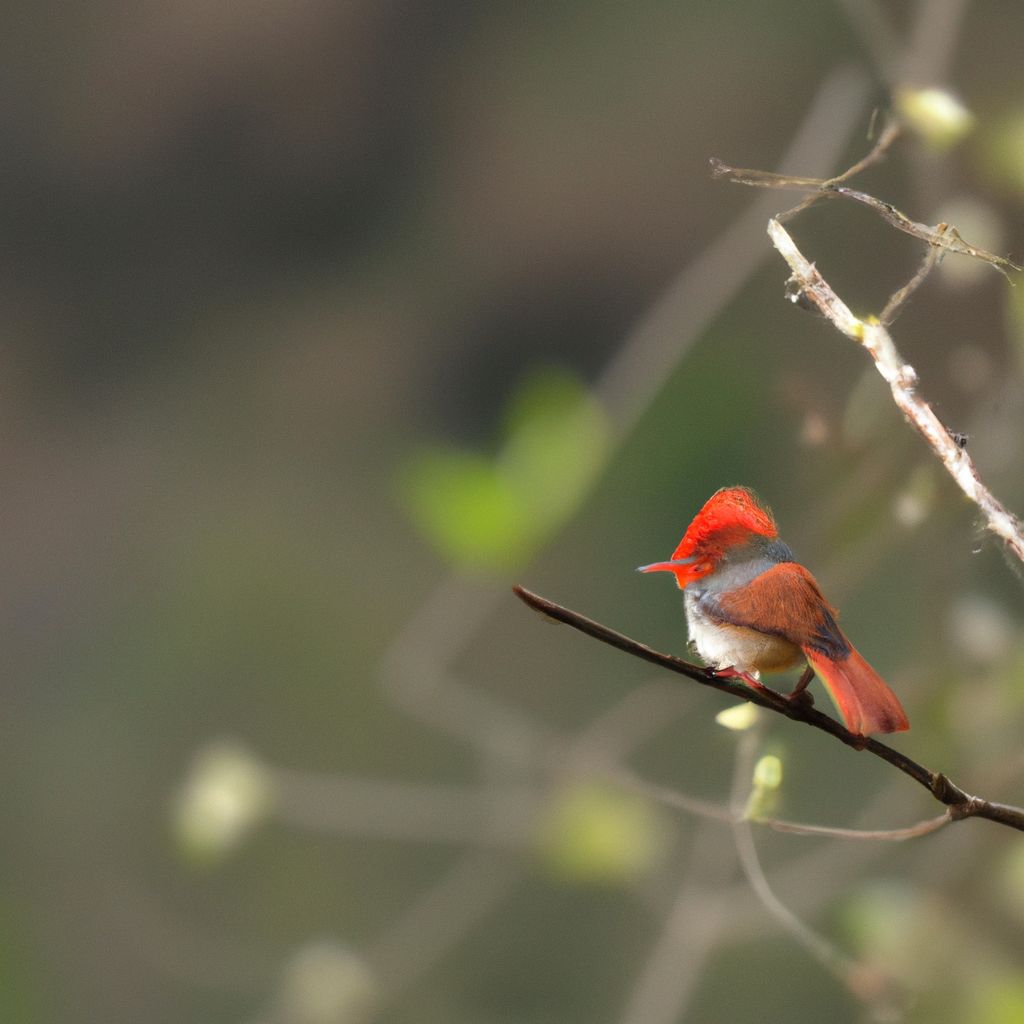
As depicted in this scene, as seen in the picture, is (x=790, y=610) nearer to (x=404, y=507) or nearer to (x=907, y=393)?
(x=907, y=393)

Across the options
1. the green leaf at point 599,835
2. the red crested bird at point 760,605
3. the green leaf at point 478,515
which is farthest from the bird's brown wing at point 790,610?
the green leaf at point 599,835

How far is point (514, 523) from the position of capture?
1.82 feet

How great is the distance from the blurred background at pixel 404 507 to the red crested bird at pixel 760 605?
39cm

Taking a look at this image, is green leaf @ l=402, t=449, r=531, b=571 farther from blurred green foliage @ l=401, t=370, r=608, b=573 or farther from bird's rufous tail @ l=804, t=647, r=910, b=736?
bird's rufous tail @ l=804, t=647, r=910, b=736

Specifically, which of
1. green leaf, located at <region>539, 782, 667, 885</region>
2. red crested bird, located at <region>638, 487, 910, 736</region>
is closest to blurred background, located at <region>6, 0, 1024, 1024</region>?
green leaf, located at <region>539, 782, 667, 885</region>

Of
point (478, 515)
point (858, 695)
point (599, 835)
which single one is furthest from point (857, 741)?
point (599, 835)

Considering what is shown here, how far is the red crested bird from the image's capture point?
0.77 ft

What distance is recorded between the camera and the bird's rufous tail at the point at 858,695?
8.8 inches

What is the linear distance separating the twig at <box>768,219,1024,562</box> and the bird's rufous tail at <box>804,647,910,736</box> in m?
0.04

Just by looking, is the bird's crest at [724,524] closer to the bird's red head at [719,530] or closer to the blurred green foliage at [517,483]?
the bird's red head at [719,530]

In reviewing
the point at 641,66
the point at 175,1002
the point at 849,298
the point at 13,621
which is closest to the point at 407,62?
the point at 641,66

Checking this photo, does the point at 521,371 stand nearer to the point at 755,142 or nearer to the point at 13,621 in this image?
the point at 755,142

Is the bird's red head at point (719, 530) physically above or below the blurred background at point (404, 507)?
below

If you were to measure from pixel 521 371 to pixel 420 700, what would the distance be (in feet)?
0.64
